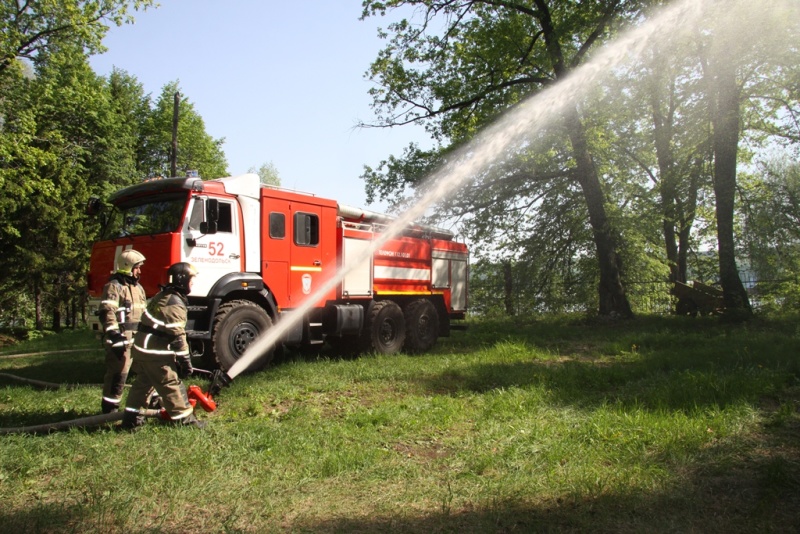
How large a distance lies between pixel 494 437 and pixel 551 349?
6291mm

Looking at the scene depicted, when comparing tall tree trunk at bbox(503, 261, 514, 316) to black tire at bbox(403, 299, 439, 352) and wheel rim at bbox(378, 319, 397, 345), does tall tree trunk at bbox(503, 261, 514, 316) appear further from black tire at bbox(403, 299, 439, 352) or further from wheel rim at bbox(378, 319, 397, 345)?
wheel rim at bbox(378, 319, 397, 345)

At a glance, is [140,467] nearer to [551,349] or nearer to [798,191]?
[551,349]

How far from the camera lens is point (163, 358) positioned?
5.56 m

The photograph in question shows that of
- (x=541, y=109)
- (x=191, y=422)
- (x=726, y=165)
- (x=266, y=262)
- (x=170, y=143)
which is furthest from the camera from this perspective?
(x=170, y=143)

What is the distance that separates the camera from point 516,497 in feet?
13.2

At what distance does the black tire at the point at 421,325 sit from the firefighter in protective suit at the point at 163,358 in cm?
637

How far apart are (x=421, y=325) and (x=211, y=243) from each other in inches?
206

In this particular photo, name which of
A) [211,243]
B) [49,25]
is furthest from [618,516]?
[49,25]

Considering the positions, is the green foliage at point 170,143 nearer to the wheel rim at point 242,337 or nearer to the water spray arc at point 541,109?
the water spray arc at point 541,109

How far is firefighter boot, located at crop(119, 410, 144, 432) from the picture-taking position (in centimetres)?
563

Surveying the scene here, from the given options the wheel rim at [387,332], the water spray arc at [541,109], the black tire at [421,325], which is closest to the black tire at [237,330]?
the wheel rim at [387,332]

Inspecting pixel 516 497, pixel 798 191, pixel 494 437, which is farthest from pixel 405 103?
pixel 516 497

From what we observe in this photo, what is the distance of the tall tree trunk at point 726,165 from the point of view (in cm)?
1409

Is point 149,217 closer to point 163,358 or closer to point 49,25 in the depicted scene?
point 163,358
